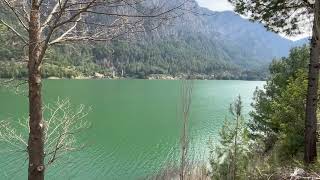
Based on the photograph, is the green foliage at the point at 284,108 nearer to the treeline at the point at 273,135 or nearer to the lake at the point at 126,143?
the treeline at the point at 273,135

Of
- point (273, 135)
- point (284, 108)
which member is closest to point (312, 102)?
point (284, 108)

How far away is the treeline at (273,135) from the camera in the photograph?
1184 centimetres

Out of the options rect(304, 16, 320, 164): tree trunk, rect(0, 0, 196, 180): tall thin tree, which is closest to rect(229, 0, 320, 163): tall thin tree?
rect(304, 16, 320, 164): tree trunk

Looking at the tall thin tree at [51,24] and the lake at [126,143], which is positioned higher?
the tall thin tree at [51,24]

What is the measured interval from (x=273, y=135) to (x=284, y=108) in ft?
35.9

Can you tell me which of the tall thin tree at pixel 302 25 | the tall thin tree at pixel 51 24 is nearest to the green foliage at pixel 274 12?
the tall thin tree at pixel 302 25

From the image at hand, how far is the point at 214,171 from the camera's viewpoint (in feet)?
68.0

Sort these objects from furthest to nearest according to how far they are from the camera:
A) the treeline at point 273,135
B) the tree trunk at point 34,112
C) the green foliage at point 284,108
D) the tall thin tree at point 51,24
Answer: the green foliage at point 284,108 → the treeline at point 273,135 → the tree trunk at point 34,112 → the tall thin tree at point 51,24

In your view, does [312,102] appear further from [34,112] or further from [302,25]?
[34,112]

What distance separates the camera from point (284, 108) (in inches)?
649

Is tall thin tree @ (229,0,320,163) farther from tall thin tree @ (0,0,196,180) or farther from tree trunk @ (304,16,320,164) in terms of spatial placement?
tall thin tree @ (0,0,196,180)

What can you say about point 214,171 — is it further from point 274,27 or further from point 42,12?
point 42,12

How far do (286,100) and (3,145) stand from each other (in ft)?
78.2

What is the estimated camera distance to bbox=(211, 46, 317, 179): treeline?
11.8m
